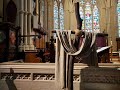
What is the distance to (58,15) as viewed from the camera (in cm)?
1912

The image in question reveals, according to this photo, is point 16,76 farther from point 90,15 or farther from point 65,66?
point 90,15

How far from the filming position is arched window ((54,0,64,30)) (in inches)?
749

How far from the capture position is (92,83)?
127 inches

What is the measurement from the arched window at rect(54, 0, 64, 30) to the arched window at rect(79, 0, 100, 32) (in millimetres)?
1942

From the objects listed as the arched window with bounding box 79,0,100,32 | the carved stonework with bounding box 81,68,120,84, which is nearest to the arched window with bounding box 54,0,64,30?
the arched window with bounding box 79,0,100,32

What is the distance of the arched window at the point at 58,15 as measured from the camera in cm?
1903

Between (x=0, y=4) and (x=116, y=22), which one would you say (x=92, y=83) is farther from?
(x=116, y=22)

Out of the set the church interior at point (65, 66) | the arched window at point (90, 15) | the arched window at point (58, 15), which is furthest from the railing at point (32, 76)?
the arched window at point (90, 15)

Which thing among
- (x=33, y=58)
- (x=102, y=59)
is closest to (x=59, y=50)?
(x=102, y=59)

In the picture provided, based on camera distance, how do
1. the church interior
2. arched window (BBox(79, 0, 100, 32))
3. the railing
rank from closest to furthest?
the church interior < the railing < arched window (BBox(79, 0, 100, 32))

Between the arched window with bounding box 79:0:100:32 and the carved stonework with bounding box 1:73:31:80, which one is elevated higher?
the arched window with bounding box 79:0:100:32

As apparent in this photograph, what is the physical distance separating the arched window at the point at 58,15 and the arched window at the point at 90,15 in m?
1.94

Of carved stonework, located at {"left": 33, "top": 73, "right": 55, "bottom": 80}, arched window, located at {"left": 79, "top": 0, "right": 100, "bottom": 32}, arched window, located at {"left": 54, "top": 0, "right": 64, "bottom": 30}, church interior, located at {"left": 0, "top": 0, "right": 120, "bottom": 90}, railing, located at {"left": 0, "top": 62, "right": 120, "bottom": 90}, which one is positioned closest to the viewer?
church interior, located at {"left": 0, "top": 0, "right": 120, "bottom": 90}

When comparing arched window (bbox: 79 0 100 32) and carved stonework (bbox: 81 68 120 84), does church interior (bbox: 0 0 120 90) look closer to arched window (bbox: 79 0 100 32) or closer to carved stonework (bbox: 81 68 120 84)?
carved stonework (bbox: 81 68 120 84)
